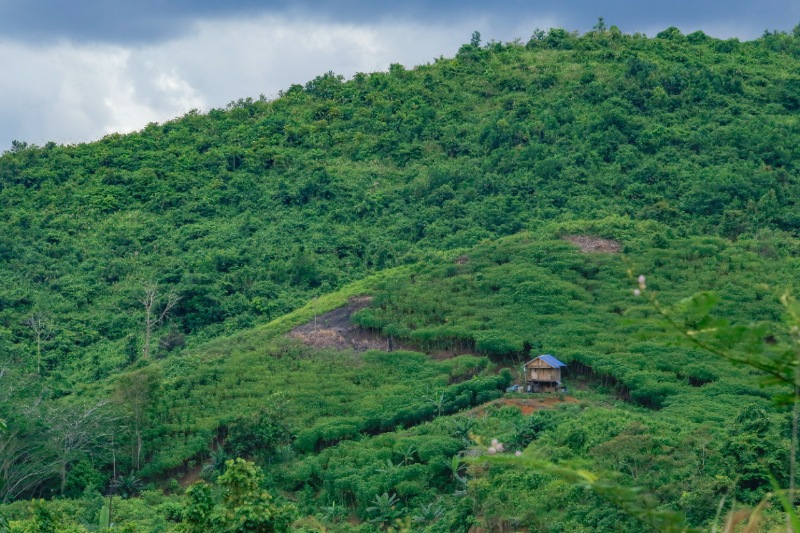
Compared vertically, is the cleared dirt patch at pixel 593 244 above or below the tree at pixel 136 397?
above

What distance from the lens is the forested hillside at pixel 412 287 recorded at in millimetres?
27156

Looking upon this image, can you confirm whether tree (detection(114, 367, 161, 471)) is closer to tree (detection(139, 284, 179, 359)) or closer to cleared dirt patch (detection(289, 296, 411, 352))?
cleared dirt patch (detection(289, 296, 411, 352))

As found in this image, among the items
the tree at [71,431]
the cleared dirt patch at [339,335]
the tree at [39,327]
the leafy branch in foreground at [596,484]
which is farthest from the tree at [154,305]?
the leafy branch in foreground at [596,484]

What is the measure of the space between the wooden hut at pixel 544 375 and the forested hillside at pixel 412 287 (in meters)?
0.93

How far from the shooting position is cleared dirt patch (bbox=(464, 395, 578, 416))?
104ft

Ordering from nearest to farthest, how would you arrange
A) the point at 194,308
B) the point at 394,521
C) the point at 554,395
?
the point at 394,521, the point at 554,395, the point at 194,308

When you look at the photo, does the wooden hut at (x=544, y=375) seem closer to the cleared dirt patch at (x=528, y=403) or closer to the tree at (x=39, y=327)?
the cleared dirt patch at (x=528, y=403)

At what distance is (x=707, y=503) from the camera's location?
21.6 meters

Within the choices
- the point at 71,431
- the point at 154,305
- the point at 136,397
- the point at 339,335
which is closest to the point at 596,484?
the point at 71,431

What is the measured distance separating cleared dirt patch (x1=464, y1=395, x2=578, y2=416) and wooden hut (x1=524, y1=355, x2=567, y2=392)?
3.16 ft

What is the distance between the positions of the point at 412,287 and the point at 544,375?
31.3 feet

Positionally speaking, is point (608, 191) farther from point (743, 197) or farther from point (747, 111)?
point (747, 111)

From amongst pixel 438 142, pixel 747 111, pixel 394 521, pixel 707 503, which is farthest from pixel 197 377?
pixel 747 111

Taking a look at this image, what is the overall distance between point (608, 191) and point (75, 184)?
30125 millimetres
